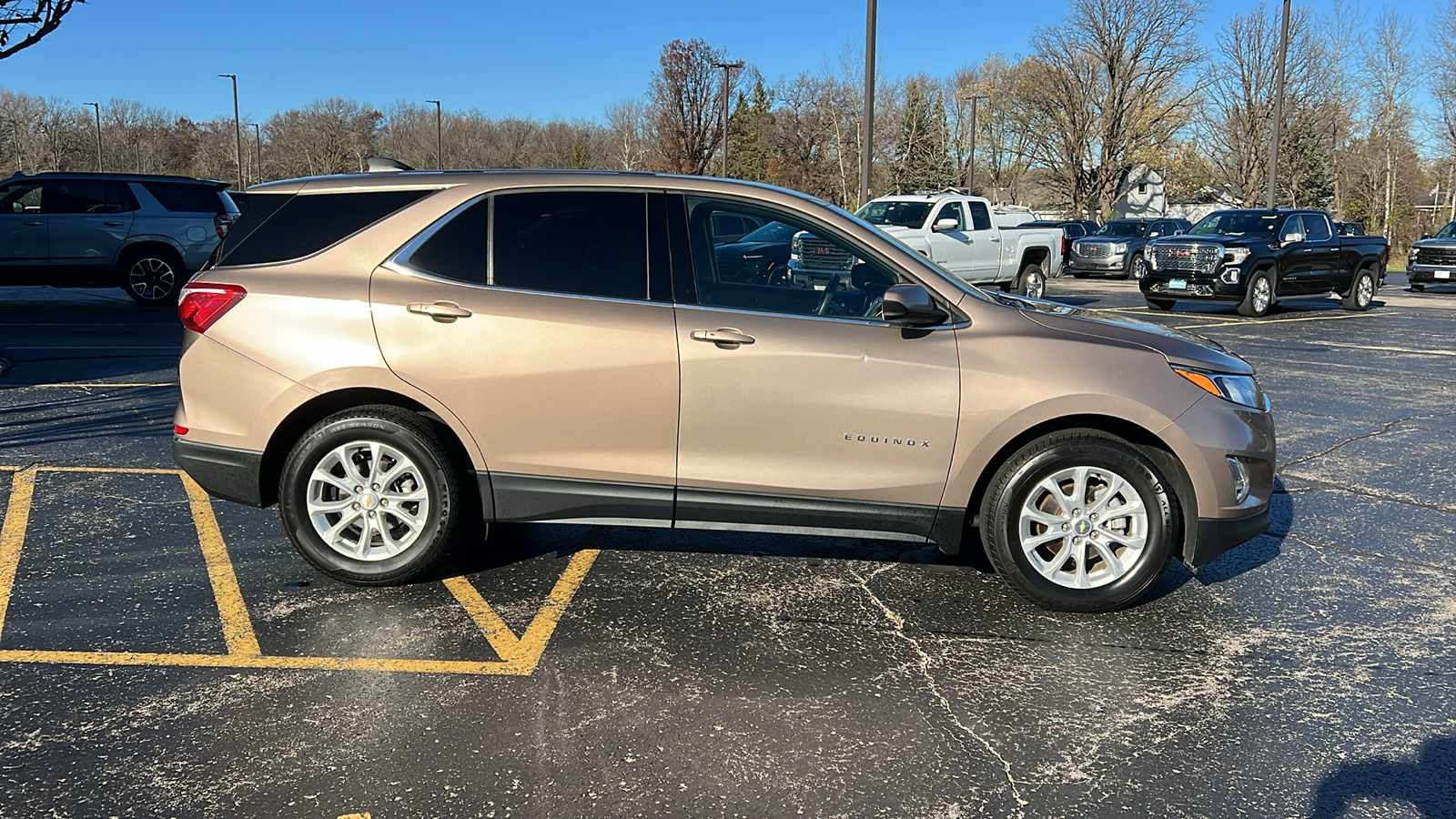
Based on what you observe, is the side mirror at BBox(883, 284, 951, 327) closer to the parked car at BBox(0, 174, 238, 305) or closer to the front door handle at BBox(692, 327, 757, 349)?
the front door handle at BBox(692, 327, 757, 349)

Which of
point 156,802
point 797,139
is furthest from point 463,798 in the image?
point 797,139

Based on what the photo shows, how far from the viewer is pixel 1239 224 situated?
64.0 ft

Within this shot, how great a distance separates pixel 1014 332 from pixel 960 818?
2.15 meters

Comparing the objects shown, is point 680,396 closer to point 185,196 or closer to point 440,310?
point 440,310

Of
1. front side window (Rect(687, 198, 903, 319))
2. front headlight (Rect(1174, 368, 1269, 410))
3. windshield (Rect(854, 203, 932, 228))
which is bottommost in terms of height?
front headlight (Rect(1174, 368, 1269, 410))

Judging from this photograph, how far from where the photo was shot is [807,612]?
4.60 meters

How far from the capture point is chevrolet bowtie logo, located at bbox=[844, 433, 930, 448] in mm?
4484

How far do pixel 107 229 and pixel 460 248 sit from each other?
13.3 m

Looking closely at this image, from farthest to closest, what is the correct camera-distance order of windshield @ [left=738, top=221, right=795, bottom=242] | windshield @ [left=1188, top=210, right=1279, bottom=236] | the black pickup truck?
windshield @ [left=1188, top=210, right=1279, bottom=236] → the black pickup truck → windshield @ [left=738, top=221, right=795, bottom=242]

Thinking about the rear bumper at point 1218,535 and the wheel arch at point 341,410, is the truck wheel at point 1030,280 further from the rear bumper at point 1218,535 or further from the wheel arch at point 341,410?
the wheel arch at point 341,410

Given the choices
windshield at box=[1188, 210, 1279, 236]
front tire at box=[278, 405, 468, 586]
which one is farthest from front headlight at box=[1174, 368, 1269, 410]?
windshield at box=[1188, 210, 1279, 236]

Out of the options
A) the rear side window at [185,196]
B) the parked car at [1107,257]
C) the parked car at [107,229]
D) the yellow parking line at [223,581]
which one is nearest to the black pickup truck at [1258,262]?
the parked car at [1107,257]

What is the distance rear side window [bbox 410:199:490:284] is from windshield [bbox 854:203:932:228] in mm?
14433

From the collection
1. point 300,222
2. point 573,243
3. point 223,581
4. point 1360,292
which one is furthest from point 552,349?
point 1360,292
